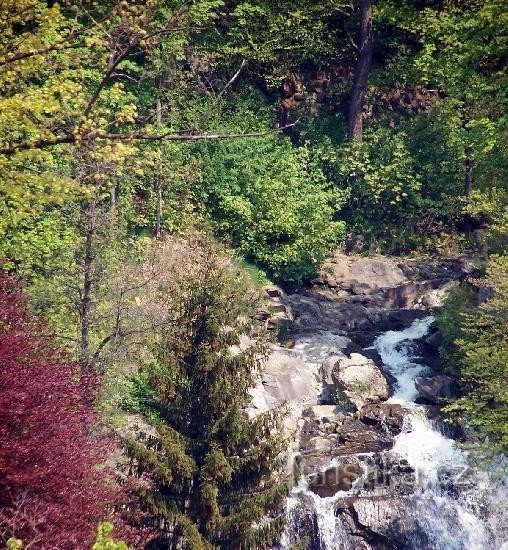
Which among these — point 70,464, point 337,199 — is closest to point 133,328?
point 70,464

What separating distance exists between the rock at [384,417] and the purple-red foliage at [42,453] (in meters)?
10.9

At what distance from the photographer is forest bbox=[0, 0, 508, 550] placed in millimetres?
10219

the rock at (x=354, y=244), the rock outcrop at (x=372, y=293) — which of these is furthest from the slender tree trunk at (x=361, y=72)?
the rock outcrop at (x=372, y=293)

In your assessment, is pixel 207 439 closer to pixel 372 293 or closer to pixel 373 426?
pixel 373 426

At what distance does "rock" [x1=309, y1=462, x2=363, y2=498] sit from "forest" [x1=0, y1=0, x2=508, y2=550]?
1200 millimetres

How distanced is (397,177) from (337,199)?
2861 millimetres

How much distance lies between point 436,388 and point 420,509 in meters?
4.24

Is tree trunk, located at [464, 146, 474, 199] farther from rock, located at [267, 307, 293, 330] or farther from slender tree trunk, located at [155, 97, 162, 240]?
slender tree trunk, located at [155, 97, 162, 240]

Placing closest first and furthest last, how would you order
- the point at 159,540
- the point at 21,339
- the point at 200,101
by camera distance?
the point at 21,339 → the point at 159,540 → the point at 200,101

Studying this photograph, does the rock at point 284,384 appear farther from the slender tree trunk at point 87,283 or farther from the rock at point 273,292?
the slender tree trunk at point 87,283

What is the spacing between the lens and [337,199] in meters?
33.2

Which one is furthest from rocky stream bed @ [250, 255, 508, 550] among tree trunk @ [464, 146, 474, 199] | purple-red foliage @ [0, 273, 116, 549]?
purple-red foliage @ [0, 273, 116, 549]

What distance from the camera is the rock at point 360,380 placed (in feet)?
73.8

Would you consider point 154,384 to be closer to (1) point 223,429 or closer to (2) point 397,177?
(1) point 223,429
